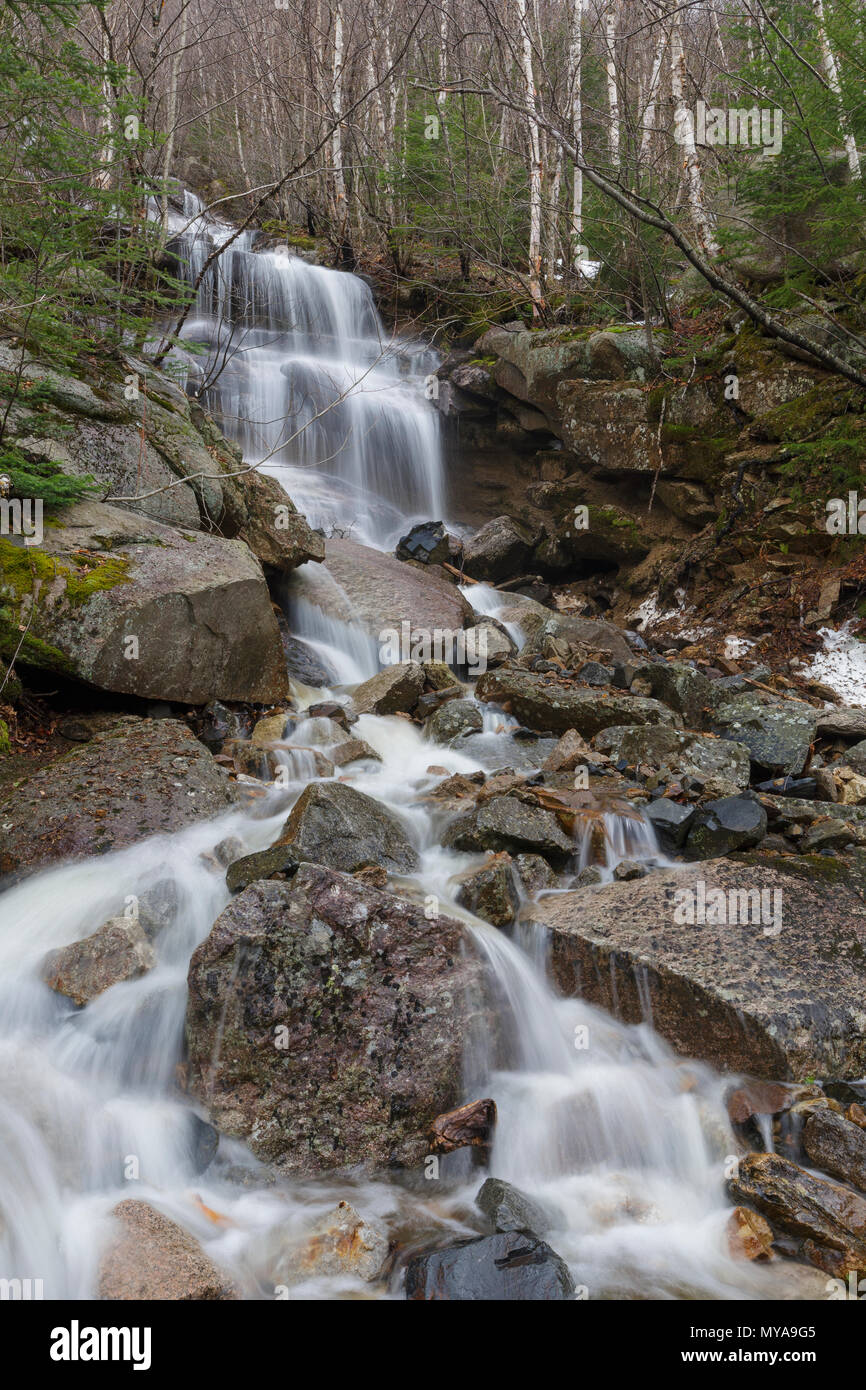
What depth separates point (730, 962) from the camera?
148 inches

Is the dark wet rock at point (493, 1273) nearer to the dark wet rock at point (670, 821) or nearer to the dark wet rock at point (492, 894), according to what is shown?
the dark wet rock at point (492, 894)

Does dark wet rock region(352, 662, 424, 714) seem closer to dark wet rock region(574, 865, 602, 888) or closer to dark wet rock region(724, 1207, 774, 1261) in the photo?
dark wet rock region(574, 865, 602, 888)

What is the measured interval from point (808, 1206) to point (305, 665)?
5.85 meters

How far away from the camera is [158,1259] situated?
2.64 meters

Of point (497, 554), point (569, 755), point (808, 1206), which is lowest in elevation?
point (808, 1206)

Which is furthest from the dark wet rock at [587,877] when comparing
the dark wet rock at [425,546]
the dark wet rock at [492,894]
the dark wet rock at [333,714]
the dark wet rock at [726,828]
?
the dark wet rock at [425,546]

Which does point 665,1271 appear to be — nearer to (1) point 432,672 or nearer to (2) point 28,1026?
(2) point 28,1026

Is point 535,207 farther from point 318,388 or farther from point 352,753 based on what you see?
point 352,753

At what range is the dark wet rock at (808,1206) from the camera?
109 inches

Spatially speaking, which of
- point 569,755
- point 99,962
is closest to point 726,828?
point 569,755

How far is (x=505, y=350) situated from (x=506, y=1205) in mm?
11698

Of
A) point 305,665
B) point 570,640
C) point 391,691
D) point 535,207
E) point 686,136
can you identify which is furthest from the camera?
point 535,207

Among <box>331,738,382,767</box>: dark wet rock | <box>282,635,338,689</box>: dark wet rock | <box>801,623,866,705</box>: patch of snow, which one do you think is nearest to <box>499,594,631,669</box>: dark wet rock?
<box>801,623,866,705</box>: patch of snow

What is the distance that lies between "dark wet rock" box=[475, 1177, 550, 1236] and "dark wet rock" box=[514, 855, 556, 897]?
166 cm
